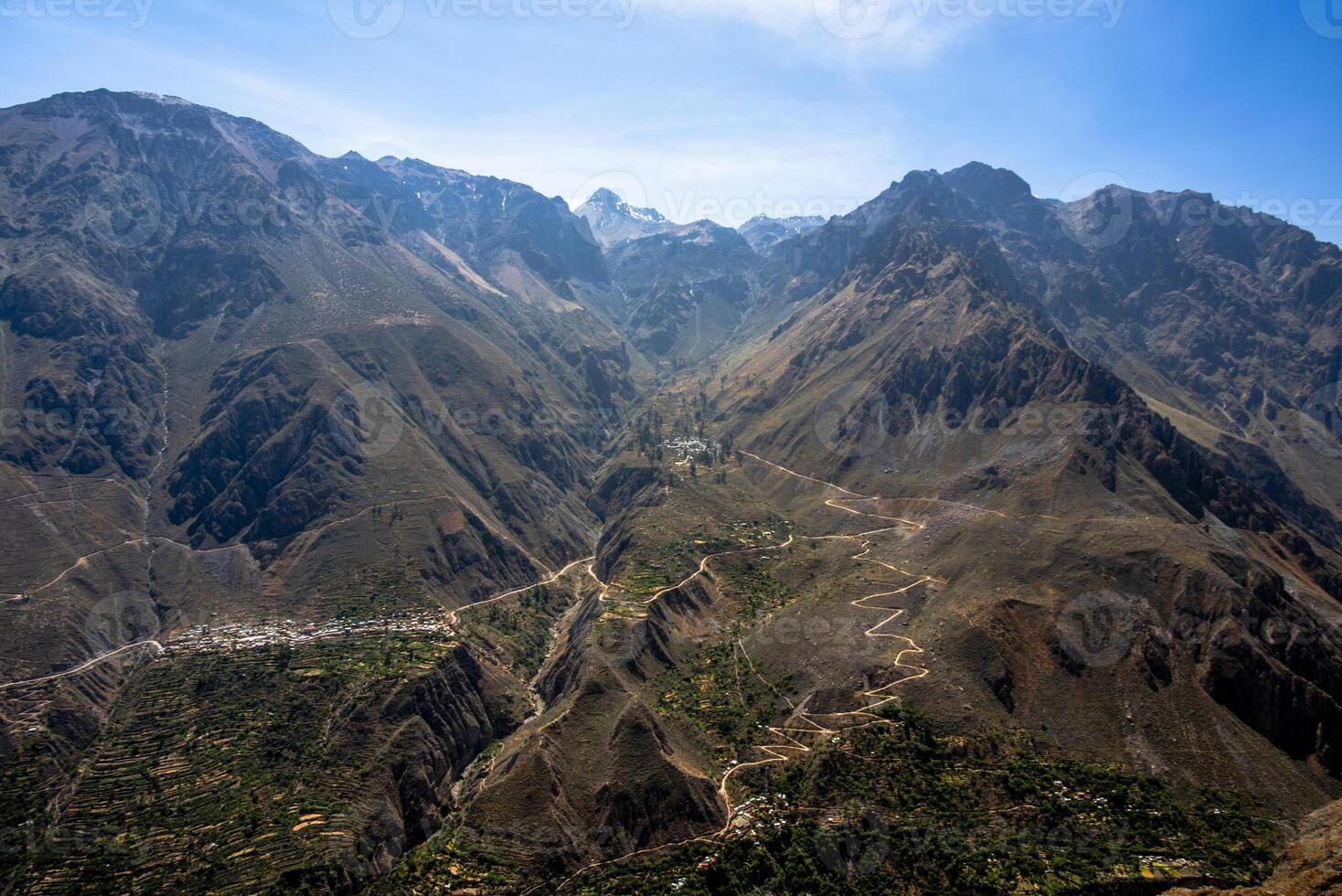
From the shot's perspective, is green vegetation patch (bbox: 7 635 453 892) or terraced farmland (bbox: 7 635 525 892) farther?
terraced farmland (bbox: 7 635 525 892)

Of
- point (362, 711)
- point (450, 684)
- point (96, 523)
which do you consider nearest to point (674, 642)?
point (450, 684)

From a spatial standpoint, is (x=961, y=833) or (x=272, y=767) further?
(x=272, y=767)

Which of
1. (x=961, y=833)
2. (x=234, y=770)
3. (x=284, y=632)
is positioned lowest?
(x=234, y=770)

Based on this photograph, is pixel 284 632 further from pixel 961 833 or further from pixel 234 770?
pixel 961 833

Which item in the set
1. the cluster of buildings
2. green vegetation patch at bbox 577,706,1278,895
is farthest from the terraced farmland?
green vegetation patch at bbox 577,706,1278,895

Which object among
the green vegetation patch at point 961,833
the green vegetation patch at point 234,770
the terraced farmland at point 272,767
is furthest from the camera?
the terraced farmland at point 272,767

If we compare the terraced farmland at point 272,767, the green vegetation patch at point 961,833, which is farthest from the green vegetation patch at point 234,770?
the green vegetation patch at point 961,833

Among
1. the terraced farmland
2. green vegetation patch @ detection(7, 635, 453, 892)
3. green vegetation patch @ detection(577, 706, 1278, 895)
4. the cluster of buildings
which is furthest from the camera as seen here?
the cluster of buildings

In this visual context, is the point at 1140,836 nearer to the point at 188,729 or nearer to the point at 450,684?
the point at 450,684

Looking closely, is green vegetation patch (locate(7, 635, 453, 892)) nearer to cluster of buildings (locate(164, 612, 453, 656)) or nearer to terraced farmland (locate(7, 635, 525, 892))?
terraced farmland (locate(7, 635, 525, 892))

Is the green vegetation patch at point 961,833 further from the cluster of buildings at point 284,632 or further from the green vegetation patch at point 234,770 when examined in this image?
the cluster of buildings at point 284,632

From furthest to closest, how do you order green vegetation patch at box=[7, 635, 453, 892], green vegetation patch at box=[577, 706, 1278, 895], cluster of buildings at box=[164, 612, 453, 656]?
cluster of buildings at box=[164, 612, 453, 656] < green vegetation patch at box=[7, 635, 453, 892] < green vegetation patch at box=[577, 706, 1278, 895]

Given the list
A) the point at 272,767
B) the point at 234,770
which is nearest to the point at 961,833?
the point at 272,767
